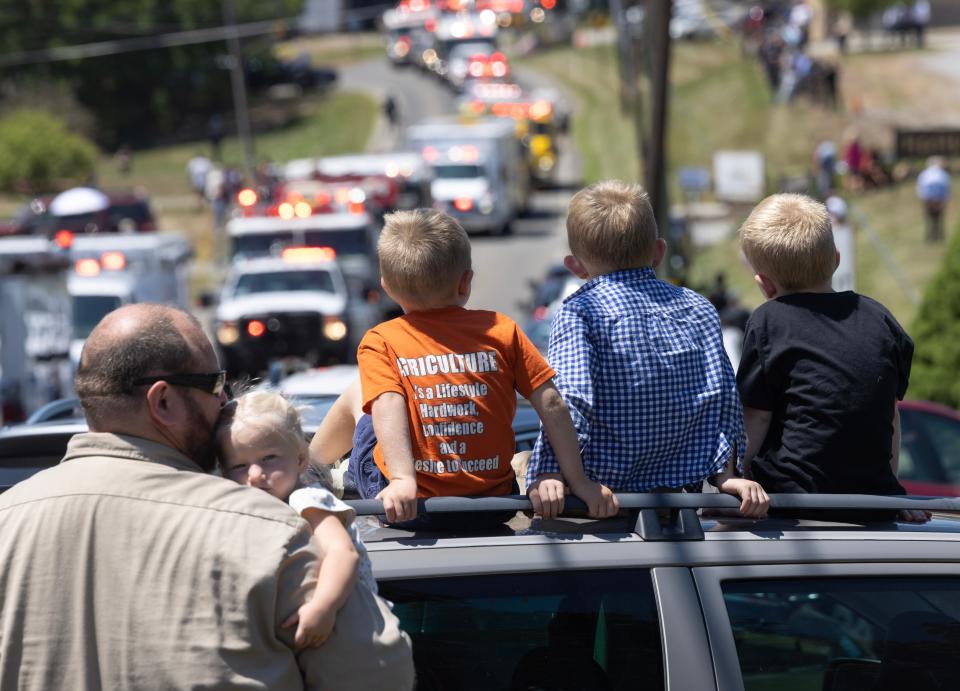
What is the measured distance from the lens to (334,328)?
60.7 feet

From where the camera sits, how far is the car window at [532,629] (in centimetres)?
275

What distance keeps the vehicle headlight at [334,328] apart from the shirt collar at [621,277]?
49.7ft

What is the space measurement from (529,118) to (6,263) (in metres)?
33.6

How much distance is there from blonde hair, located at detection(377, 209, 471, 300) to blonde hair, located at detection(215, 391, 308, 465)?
64 centimetres

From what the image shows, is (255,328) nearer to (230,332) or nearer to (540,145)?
(230,332)

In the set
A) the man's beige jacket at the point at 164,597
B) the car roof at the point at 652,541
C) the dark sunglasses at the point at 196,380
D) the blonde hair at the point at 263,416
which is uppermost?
the dark sunglasses at the point at 196,380

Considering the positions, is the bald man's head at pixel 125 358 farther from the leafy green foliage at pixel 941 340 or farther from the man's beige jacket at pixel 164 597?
the leafy green foliage at pixel 941 340

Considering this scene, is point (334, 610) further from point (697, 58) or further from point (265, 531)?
point (697, 58)

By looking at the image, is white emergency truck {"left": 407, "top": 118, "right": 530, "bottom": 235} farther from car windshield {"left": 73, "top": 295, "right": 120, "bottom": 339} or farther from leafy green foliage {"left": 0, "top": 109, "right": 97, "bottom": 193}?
car windshield {"left": 73, "top": 295, "right": 120, "bottom": 339}

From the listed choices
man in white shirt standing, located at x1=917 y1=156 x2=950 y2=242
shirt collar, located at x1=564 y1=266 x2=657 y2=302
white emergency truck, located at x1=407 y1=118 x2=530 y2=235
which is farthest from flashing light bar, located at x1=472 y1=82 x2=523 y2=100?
shirt collar, located at x1=564 y1=266 x2=657 y2=302

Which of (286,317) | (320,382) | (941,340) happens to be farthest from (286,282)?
(320,382)

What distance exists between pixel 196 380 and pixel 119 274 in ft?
58.9

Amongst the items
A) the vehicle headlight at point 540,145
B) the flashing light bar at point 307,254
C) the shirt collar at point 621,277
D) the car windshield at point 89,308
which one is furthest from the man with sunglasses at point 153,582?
the vehicle headlight at point 540,145

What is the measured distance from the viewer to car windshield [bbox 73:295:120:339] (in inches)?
734
